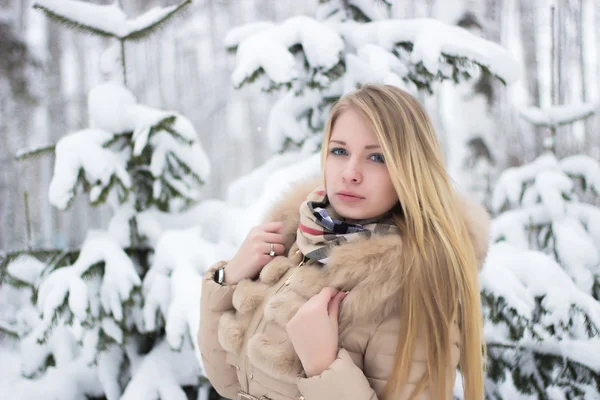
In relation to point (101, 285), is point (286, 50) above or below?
above

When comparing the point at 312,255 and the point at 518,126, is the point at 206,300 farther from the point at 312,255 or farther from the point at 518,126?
the point at 518,126

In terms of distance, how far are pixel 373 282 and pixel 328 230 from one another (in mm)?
234

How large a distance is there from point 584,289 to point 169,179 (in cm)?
257

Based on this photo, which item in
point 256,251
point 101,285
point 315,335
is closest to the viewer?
point 315,335

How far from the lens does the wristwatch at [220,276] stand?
1660mm

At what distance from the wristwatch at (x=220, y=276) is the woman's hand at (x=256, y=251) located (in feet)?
0.16

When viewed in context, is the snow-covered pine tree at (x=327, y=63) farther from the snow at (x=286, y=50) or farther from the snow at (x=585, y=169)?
the snow at (x=585, y=169)

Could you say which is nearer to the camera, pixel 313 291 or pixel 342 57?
pixel 313 291

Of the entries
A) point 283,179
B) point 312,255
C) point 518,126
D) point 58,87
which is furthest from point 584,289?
point 518,126

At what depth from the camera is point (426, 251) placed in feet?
3.90

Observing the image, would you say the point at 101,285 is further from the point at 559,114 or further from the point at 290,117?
the point at 559,114

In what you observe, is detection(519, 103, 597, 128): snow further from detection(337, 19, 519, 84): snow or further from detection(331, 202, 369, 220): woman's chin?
detection(331, 202, 369, 220): woman's chin

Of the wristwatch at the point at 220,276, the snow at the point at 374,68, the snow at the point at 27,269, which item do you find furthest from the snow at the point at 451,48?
the snow at the point at 27,269

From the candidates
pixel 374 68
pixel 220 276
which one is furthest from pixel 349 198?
pixel 374 68
